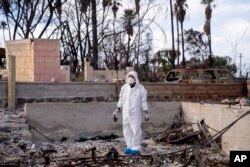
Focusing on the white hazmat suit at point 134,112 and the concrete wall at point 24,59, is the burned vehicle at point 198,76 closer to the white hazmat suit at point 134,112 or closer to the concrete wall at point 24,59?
the concrete wall at point 24,59

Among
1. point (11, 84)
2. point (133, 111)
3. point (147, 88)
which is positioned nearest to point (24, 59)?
point (11, 84)

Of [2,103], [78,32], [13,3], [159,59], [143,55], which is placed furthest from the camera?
[159,59]

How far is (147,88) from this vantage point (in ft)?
51.8

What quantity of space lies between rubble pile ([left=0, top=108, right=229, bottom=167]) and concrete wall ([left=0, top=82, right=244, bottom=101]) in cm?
147

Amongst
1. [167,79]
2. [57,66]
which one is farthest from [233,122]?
[167,79]

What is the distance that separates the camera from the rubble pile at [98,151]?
755cm

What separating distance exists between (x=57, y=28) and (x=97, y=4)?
2.96 m

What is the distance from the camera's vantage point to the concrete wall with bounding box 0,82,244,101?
14.0 m

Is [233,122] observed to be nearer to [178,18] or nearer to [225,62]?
[178,18]

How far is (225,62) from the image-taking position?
1531 inches

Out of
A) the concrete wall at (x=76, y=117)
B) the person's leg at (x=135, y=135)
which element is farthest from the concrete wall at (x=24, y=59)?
the person's leg at (x=135, y=135)

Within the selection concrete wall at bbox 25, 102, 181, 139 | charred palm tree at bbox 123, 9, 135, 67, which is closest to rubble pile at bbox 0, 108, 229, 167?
concrete wall at bbox 25, 102, 181, 139

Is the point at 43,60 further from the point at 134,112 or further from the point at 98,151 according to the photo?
the point at 134,112

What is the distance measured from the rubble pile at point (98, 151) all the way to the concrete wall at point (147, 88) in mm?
1468
